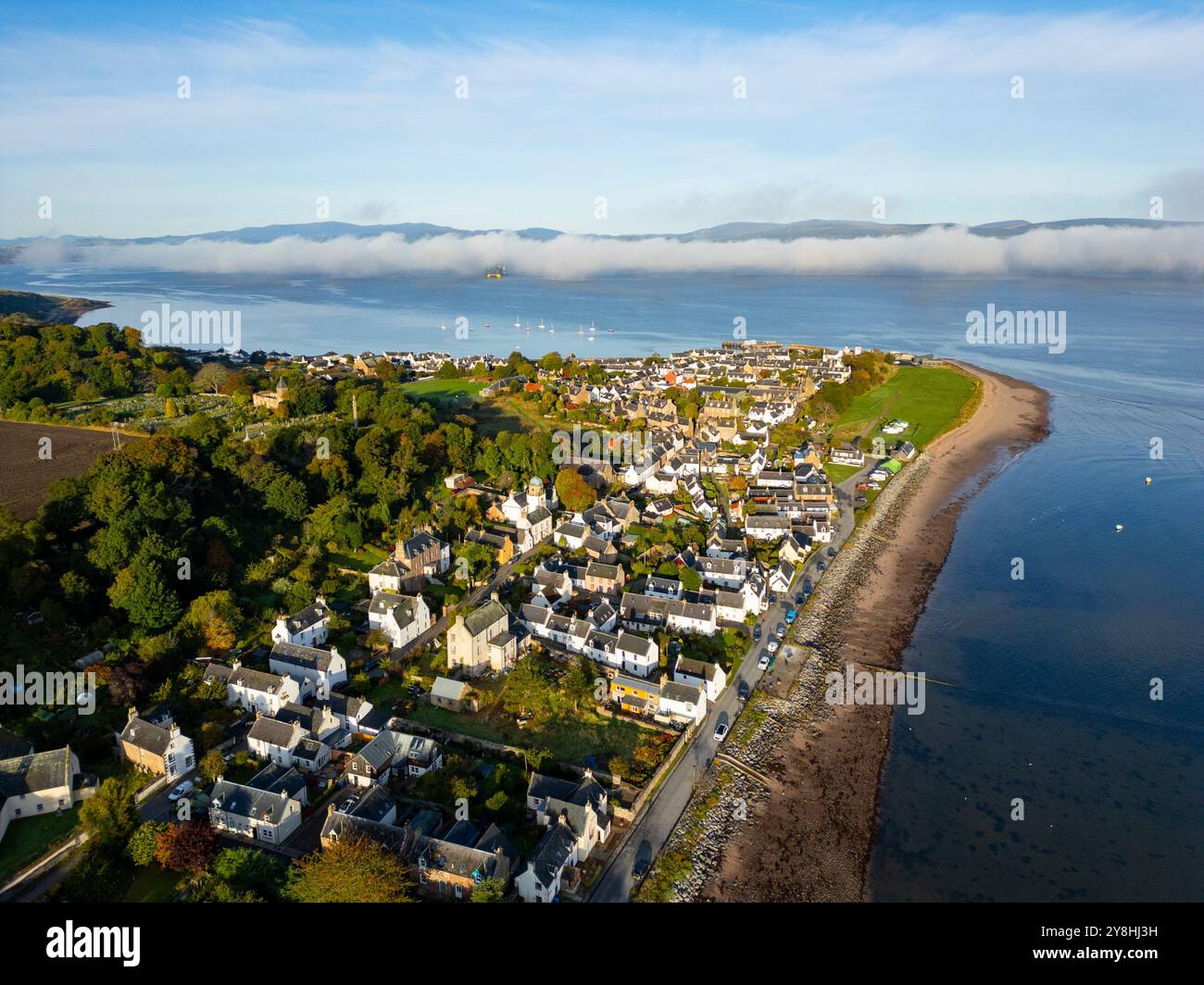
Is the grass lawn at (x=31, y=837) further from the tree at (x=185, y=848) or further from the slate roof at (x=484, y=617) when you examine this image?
the slate roof at (x=484, y=617)

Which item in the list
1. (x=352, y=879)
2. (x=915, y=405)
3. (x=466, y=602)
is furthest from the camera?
(x=915, y=405)

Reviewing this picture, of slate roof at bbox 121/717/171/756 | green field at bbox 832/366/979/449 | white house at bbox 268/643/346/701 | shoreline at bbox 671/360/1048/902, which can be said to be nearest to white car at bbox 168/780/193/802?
slate roof at bbox 121/717/171/756

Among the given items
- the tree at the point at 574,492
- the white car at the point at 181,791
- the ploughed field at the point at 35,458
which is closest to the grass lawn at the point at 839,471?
the tree at the point at 574,492

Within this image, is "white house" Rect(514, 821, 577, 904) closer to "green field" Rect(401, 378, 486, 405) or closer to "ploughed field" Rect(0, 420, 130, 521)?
"ploughed field" Rect(0, 420, 130, 521)

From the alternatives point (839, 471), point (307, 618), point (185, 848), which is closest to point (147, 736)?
point (185, 848)

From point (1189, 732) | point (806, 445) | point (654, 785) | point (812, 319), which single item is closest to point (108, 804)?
point (654, 785)

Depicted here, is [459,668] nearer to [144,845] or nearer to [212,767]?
[212,767]
